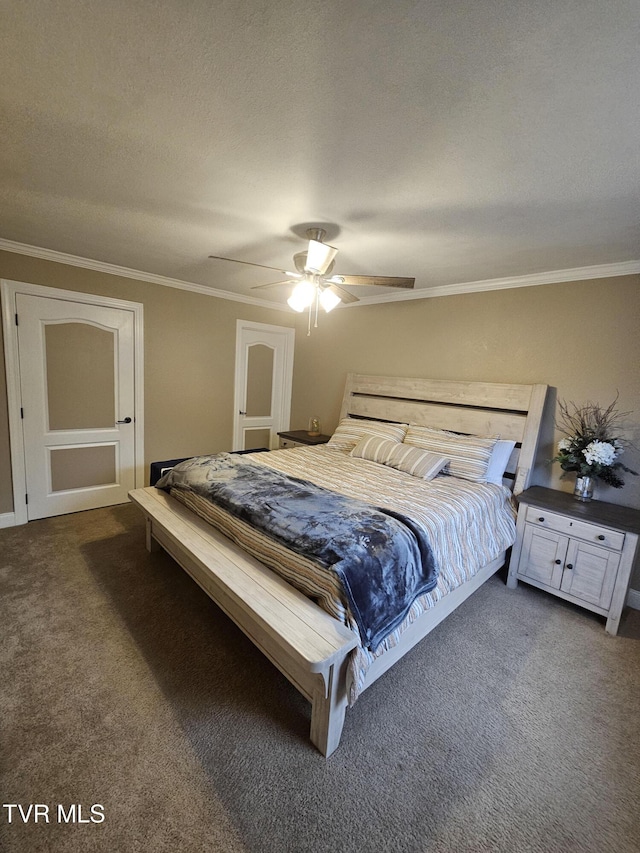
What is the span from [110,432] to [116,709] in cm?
263

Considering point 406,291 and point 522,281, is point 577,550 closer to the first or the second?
point 522,281

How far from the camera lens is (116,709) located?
5.09 ft

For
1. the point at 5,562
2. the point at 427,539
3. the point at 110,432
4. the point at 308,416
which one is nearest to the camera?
the point at 427,539

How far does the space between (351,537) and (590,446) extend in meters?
1.94

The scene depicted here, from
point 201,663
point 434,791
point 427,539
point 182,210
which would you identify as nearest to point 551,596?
point 427,539

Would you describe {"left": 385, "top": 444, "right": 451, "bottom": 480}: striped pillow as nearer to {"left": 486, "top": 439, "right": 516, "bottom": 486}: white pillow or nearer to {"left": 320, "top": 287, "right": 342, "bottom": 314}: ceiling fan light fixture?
{"left": 486, "top": 439, "right": 516, "bottom": 486}: white pillow

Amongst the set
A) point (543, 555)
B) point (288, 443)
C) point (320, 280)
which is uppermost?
point (320, 280)

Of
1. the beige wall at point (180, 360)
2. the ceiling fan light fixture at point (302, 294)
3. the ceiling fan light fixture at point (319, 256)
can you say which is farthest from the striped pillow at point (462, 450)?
the beige wall at point (180, 360)

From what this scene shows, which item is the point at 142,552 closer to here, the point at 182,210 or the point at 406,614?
the point at 406,614

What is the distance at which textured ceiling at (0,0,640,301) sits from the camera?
0.95m

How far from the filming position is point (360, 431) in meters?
3.66

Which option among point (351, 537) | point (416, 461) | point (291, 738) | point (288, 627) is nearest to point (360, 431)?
point (416, 461)

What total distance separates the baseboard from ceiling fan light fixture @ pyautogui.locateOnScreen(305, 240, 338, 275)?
315cm

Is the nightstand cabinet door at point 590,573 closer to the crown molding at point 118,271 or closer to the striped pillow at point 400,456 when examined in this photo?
the striped pillow at point 400,456
